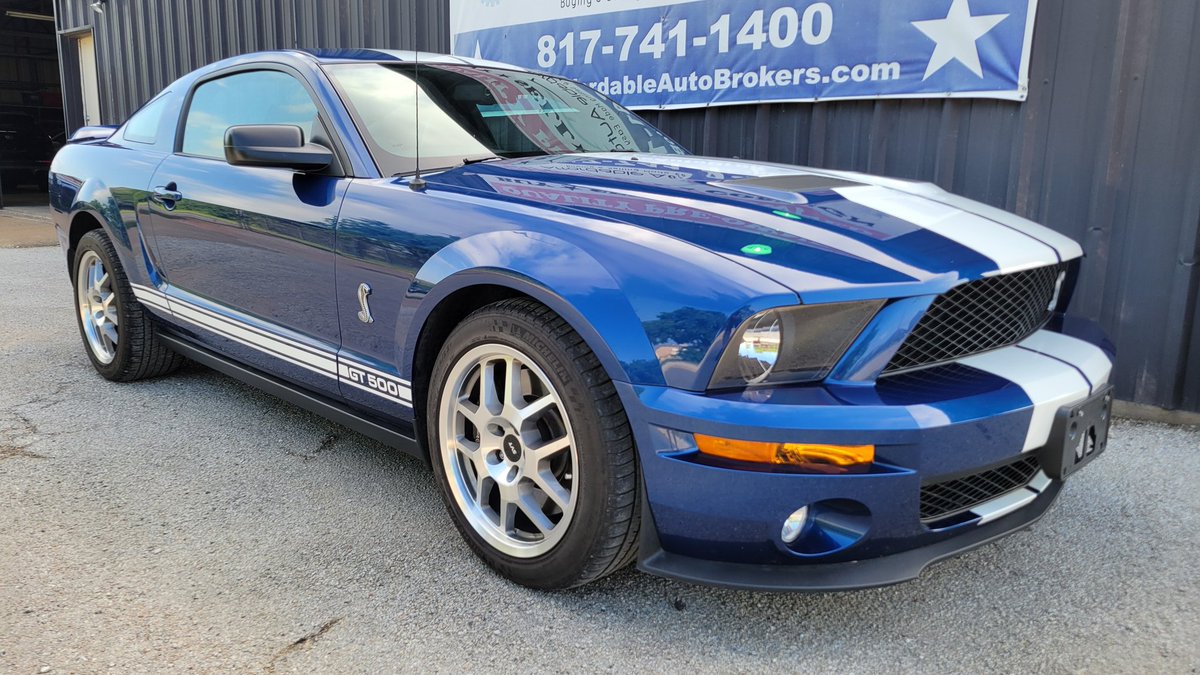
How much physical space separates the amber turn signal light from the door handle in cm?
261

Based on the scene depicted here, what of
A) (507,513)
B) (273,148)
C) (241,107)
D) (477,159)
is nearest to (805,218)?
(507,513)

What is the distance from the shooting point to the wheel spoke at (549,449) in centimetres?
212

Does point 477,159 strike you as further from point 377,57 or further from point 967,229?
point 967,229

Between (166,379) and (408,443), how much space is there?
2306 mm

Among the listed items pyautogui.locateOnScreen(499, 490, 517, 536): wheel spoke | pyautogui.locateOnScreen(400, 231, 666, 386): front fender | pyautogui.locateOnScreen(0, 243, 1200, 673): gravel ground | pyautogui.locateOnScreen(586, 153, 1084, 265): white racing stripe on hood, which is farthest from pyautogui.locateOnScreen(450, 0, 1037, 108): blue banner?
pyautogui.locateOnScreen(499, 490, 517, 536): wheel spoke

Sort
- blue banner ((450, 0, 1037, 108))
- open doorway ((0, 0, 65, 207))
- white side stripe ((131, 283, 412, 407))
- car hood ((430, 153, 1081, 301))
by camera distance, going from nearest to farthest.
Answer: car hood ((430, 153, 1081, 301))
white side stripe ((131, 283, 412, 407))
blue banner ((450, 0, 1037, 108))
open doorway ((0, 0, 65, 207))

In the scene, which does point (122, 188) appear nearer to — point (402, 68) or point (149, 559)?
point (402, 68)

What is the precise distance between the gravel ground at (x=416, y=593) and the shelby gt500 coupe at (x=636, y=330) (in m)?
0.20

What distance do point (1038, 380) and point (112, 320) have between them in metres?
3.98

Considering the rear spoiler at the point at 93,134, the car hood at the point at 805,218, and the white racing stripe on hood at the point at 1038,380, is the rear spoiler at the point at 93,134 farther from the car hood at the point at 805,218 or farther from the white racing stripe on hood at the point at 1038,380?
the white racing stripe on hood at the point at 1038,380

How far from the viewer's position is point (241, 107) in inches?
133

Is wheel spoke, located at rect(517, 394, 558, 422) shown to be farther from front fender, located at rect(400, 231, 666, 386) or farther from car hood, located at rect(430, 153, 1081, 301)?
car hood, located at rect(430, 153, 1081, 301)

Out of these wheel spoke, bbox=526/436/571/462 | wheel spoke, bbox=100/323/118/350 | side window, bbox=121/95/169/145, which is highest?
side window, bbox=121/95/169/145

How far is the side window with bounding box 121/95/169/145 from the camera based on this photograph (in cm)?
385
